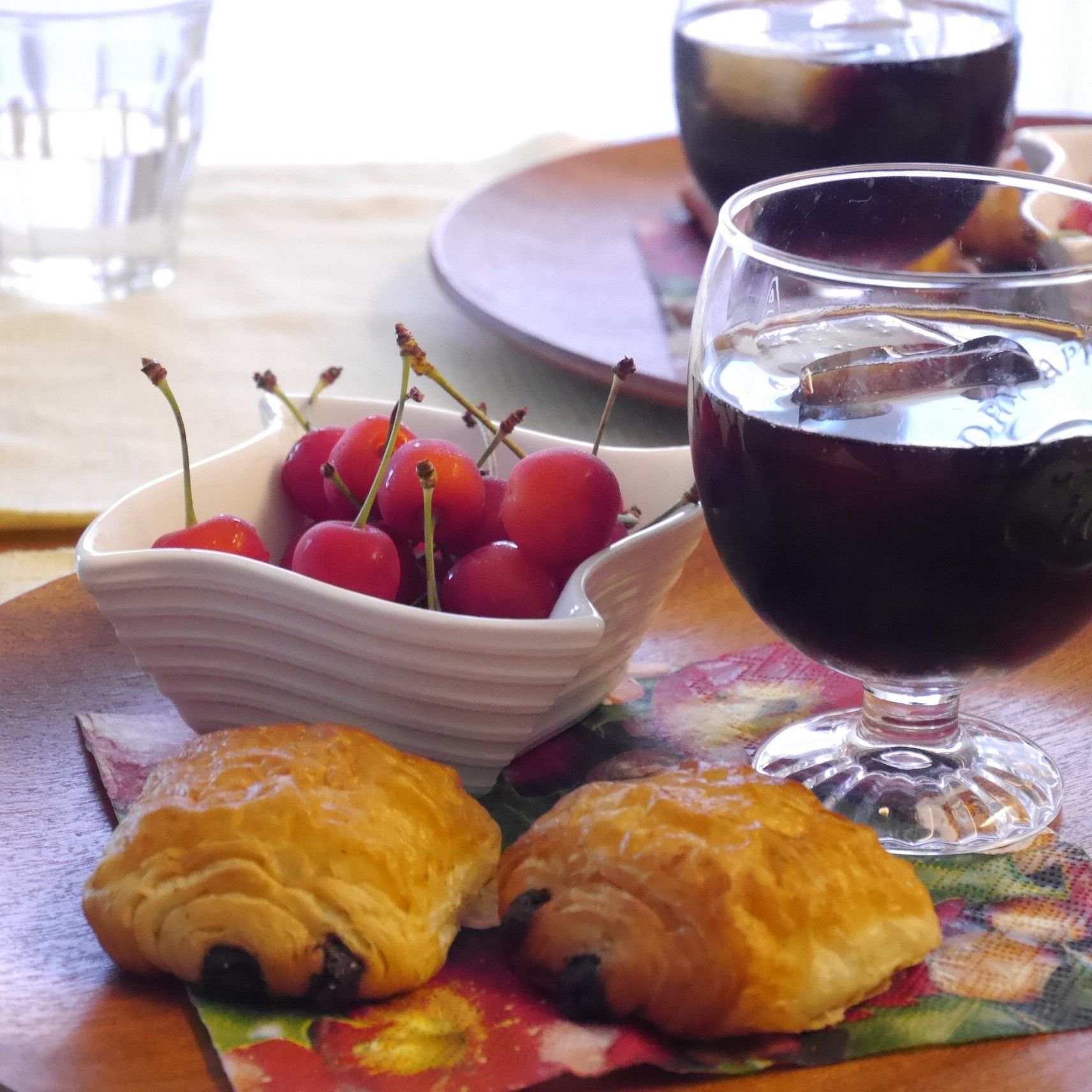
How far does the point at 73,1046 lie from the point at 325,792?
0.52 ft

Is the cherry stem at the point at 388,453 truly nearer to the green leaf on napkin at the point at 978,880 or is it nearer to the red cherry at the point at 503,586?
the red cherry at the point at 503,586

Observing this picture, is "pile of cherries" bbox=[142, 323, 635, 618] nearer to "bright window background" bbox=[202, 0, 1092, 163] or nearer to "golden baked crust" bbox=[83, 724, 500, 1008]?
"golden baked crust" bbox=[83, 724, 500, 1008]

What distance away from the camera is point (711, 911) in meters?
0.71

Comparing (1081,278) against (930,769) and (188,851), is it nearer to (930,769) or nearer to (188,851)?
(930,769)

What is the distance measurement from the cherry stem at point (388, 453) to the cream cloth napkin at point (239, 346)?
1.34 ft

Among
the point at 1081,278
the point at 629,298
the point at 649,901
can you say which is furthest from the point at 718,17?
the point at 649,901

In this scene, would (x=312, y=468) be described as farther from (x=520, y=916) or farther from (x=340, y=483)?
(x=520, y=916)

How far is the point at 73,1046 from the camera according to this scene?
0.71 metres

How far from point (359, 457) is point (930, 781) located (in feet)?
1.29

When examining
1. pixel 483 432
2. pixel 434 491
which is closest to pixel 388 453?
pixel 434 491

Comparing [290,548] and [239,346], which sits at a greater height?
[290,548]

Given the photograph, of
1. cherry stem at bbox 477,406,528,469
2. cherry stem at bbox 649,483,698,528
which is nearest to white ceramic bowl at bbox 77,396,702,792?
cherry stem at bbox 649,483,698,528

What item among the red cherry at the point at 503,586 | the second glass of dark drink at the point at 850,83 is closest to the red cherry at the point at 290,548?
the red cherry at the point at 503,586

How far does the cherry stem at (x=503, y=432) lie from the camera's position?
98 cm
